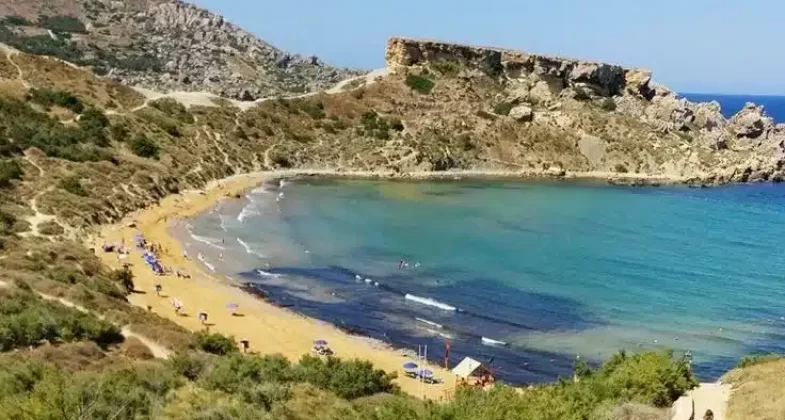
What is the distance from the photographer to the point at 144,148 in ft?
227

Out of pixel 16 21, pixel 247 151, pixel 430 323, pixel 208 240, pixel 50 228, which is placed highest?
pixel 16 21

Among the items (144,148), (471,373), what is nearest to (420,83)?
(144,148)

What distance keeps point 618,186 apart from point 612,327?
195ft

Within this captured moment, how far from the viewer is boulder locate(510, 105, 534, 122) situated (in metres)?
105

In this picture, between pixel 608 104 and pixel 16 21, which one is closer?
pixel 608 104

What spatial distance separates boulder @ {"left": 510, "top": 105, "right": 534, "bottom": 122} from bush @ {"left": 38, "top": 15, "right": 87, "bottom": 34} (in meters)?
107

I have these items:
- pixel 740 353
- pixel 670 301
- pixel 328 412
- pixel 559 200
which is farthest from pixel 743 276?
pixel 328 412

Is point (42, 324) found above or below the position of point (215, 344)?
above

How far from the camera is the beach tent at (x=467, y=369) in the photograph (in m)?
30.1

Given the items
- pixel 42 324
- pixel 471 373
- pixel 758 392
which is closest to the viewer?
pixel 758 392

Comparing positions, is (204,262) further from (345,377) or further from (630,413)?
(630,413)

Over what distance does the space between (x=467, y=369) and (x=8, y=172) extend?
1413 inches

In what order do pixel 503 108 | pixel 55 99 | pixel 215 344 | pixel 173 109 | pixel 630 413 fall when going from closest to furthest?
1. pixel 630 413
2. pixel 215 344
3. pixel 55 99
4. pixel 173 109
5. pixel 503 108

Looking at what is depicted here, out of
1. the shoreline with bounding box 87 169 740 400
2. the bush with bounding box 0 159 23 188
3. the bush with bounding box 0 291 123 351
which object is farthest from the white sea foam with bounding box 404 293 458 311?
the bush with bounding box 0 159 23 188
